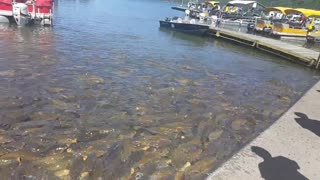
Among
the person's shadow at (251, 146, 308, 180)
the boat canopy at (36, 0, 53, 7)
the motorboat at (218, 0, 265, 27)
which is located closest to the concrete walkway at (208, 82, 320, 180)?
the person's shadow at (251, 146, 308, 180)

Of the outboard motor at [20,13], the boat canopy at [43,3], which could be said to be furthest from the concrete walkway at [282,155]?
the boat canopy at [43,3]

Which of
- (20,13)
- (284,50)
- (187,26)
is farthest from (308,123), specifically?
(187,26)

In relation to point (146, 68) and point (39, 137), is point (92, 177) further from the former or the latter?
point (146, 68)

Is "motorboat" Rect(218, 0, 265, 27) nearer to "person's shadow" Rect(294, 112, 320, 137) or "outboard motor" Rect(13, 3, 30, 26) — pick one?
"outboard motor" Rect(13, 3, 30, 26)

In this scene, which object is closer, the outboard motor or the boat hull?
the outboard motor

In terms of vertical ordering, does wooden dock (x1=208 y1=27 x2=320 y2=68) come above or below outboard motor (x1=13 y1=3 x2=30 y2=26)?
below

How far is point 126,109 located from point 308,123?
5758mm

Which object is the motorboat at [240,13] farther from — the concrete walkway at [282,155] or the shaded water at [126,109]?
the concrete walkway at [282,155]

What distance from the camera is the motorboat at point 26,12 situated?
3073 centimetres

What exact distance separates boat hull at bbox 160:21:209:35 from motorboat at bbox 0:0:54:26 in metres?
15.9

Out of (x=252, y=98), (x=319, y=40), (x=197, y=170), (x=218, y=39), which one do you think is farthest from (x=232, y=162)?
(x=319, y=40)

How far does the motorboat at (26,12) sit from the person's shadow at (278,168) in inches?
1128

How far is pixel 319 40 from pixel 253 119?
3042cm

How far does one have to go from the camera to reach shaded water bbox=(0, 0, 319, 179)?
26.3 ft
